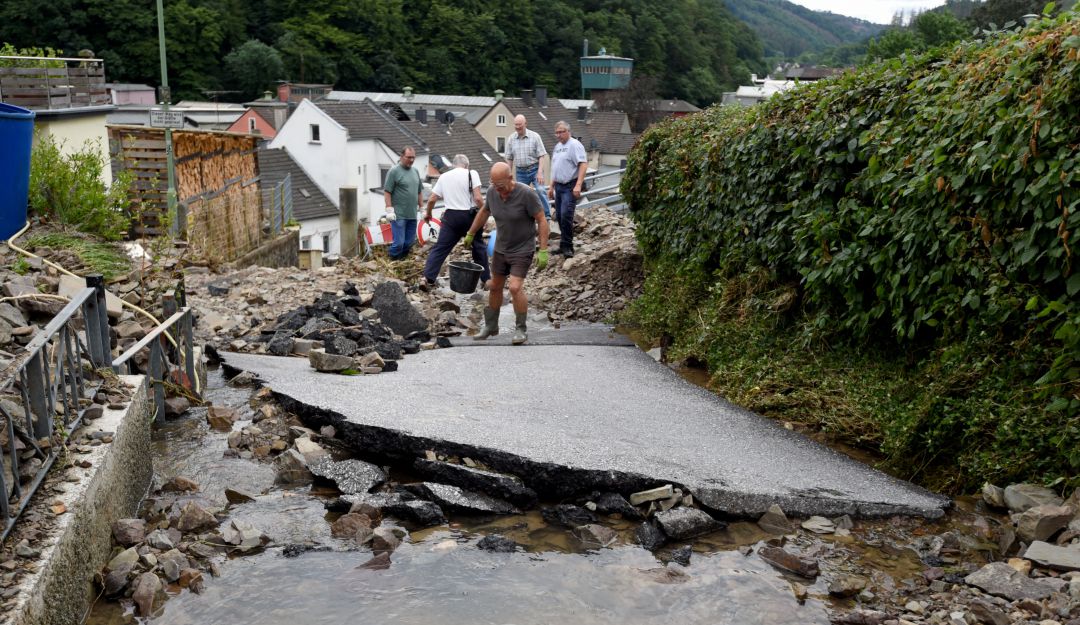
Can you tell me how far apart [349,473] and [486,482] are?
0.95m

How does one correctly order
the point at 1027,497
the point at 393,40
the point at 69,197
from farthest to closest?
the point at 393,40 → the point at 69,197 → the point at 1027,497

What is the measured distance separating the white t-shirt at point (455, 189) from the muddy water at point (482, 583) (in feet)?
25.4

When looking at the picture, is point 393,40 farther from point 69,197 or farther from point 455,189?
point 69,197

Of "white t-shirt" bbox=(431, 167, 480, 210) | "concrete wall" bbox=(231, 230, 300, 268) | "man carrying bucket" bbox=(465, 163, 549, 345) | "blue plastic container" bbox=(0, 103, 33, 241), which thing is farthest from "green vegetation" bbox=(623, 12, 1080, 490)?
"concrete wall" bbox=(231, 230, 300, 268)

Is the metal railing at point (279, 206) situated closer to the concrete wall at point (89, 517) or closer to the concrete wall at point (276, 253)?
the concrete wall at point (276, 253)

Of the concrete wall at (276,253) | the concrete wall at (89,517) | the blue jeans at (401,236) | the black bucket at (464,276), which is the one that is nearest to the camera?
the concrete wall at (89,517)

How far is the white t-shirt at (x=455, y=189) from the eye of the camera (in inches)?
506

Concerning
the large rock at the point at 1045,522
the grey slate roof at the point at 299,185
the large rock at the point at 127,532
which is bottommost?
the grey slate roof at the point at 299,185

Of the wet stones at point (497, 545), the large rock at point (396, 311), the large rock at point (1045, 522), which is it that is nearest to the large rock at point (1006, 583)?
the large rock at point (1045, 522)

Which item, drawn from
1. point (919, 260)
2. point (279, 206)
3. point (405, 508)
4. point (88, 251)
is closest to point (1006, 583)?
point (919, 260)

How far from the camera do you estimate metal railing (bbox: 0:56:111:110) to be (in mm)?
20047

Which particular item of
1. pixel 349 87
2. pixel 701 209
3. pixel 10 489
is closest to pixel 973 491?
pixel 701 209

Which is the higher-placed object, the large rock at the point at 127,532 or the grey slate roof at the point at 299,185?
the large rock at the point at 127,532

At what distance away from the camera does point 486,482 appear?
5746mm
